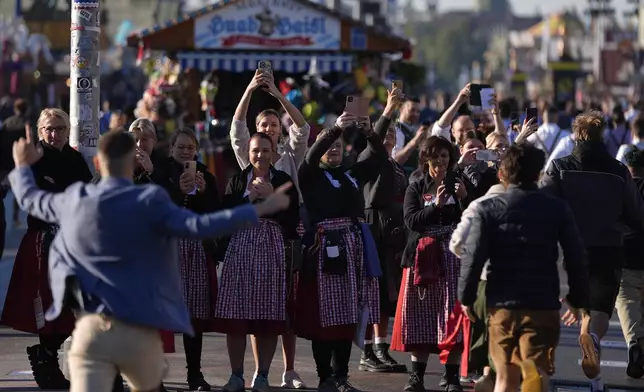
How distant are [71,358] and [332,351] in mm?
3305

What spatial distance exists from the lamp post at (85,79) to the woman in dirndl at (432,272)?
2208mm

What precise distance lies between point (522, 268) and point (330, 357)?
2.25 meters

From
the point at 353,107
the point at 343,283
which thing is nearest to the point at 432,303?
the point at 343,283

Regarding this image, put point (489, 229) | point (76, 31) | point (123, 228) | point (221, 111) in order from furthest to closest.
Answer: point (221, 111), point (76, 31), point (489, 229), point (123, 228)

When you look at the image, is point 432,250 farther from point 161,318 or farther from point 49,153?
point 161,318

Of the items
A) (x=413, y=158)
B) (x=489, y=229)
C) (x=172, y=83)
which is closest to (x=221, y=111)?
(x=172, y=83)

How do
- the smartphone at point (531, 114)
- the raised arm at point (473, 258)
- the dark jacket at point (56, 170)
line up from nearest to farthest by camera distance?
the raised arm at point (473, 258) → the dark jacket at point (56, 170) → the smartphone at point (531, 114)

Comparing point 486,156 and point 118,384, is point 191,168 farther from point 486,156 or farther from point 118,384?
point 486,156

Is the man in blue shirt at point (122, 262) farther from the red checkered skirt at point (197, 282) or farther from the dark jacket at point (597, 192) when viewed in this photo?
the dark jacket at point (597, 192)

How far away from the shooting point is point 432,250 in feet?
33.4

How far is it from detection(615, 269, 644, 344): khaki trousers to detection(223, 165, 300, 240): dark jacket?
2569 millimetres

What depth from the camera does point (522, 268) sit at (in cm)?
824

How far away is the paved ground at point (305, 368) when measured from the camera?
1055cm

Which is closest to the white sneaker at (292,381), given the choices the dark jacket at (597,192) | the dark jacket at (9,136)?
the dark jacket at (597,192)
